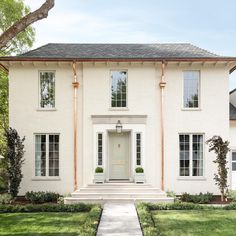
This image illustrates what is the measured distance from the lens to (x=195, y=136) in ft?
58.2

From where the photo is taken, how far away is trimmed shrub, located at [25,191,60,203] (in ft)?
51.9

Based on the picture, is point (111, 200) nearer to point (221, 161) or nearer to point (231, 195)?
point (221, 161)

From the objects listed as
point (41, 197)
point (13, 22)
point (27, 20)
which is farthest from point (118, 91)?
point (13, 22)

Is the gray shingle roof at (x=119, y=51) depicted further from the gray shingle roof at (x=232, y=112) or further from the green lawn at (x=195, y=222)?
the green lawn at (x=195, y=222)

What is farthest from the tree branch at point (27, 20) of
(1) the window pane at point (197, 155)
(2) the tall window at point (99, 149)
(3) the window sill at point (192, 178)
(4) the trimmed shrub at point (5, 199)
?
(3) the window sill at point (192, 178)

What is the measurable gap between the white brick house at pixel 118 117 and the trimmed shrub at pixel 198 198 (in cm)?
119

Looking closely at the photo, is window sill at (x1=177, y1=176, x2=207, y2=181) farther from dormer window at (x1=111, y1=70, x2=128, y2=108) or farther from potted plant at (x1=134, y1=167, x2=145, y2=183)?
dormer window at (x1=111, y1=70, x2=128, y2=108)

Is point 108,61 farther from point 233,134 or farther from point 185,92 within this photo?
point 233,134

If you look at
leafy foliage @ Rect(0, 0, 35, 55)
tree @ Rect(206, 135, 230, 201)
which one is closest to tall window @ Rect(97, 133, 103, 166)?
tree @ Rect(206, 135, 230, 201)

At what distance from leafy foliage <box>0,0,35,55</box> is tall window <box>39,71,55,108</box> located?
319 inches

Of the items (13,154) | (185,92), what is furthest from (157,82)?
(13,154)

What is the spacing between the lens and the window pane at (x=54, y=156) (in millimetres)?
17641

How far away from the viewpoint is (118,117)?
17531mm

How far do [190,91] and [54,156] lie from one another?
7333mm
